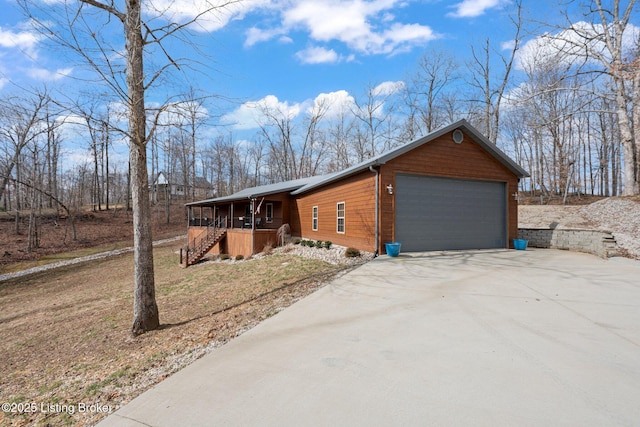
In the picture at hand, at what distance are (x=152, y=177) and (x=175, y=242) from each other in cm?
1350

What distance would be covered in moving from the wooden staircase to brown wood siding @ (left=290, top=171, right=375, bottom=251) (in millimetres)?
5128

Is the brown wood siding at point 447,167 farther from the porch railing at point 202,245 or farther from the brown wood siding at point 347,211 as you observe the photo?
the porch railing at point 202,245

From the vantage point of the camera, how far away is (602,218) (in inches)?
548

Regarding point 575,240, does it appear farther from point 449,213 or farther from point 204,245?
point 204,245

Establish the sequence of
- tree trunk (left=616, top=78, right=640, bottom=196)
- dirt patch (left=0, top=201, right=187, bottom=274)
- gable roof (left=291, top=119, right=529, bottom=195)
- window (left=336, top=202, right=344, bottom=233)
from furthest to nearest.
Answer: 1. dirt patch (left=0, top=201, right=187, bottom=274)
2. tree trunk (left=616, top=78, right=640, bottom=196)
3. window (left=336, top=202, right=344, bottom=233)
4. gable roof (left=291, top=119, right=529, bottom=195)

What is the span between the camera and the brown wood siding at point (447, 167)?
34.0 feet

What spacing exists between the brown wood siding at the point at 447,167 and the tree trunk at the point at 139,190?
7.07 m

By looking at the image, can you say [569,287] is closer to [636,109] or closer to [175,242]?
[636,109]

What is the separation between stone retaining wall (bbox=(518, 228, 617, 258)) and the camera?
1011 cm

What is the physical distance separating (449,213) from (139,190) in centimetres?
1048

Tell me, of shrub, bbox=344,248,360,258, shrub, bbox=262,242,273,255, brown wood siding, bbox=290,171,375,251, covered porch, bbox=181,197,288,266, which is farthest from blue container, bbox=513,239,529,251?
covered porch, bbox=181,197,288,266

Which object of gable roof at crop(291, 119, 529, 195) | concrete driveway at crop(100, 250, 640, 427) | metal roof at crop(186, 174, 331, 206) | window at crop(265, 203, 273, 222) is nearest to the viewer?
concrete driveway at crop(100, 250, 640, 427)

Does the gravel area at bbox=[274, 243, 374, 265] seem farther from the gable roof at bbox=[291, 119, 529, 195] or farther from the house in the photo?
the gable roof at bbox=[291, 119, 529, 195]

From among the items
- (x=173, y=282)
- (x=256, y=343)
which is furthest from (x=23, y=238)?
(x=256, y=343)
